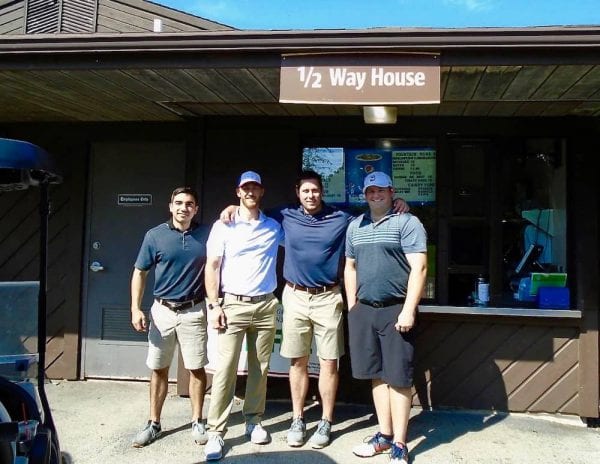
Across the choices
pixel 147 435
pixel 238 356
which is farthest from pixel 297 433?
pixel 147 435

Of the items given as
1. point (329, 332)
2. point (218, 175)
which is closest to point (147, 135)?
point (218, 175)

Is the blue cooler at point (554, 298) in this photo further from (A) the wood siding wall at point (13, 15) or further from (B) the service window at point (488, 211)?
(A) the wood siding wall at point (13, 15)

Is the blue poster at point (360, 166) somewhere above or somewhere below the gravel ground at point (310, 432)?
above

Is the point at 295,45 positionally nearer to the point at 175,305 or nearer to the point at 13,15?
the point at 175,305

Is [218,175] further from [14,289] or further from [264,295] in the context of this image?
[14,289]

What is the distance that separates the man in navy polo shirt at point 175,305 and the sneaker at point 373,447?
1.05m

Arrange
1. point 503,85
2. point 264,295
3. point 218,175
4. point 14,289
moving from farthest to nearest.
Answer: point 218,175, point 264,295, point 503,85, point 14,289

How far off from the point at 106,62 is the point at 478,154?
296cm

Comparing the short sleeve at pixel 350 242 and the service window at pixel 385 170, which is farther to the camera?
the service window at pixel 385 170

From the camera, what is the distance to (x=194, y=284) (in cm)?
372

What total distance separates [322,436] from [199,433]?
0.85 metres

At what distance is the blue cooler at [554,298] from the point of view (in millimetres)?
4211

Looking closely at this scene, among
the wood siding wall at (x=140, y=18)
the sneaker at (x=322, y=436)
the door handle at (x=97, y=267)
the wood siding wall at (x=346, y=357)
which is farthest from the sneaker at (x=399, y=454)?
the wood siding wall at (x=140, y=18)

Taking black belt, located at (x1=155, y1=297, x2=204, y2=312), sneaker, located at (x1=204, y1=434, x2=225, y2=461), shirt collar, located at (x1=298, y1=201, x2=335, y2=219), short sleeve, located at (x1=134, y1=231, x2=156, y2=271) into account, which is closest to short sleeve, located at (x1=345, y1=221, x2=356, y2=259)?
shirt collar, located at (x1=298, y1=201, x2=335, y2=219)
